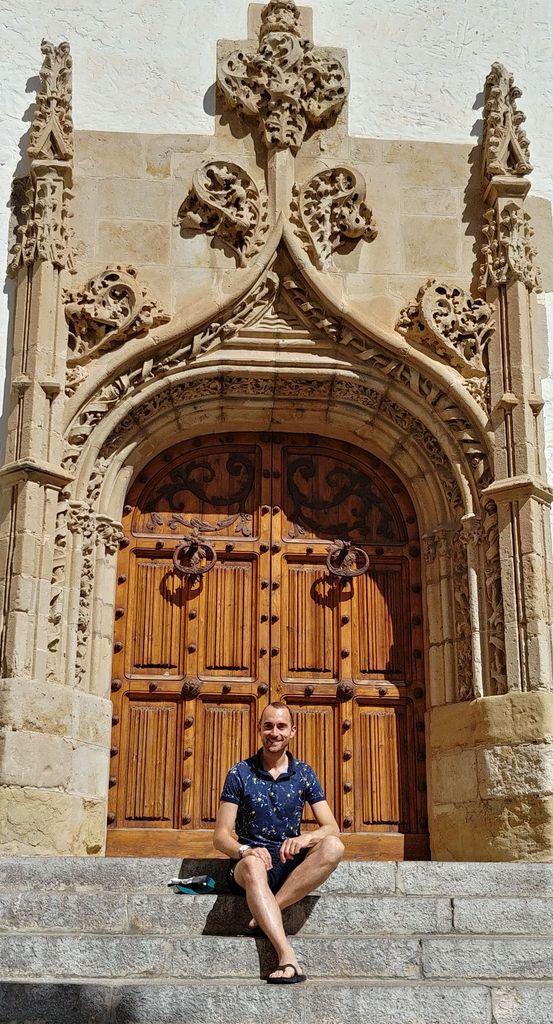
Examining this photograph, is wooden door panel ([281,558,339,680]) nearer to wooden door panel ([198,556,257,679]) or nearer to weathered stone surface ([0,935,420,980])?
wooden door panel ([198,556,257,679])

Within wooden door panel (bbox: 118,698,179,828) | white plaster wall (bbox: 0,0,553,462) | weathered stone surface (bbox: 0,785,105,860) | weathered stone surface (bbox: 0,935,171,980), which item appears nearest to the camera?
weathered stone surface (bbox: 0,935,171,980)

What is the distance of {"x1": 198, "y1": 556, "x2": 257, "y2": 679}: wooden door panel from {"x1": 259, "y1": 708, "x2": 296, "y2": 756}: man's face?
2084 mm

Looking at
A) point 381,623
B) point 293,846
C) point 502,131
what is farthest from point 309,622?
point 502,131

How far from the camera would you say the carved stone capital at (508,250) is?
7918mm

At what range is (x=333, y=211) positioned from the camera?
814 centimetres

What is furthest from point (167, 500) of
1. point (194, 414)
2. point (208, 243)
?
point (208, 243)

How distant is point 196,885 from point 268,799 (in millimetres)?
503

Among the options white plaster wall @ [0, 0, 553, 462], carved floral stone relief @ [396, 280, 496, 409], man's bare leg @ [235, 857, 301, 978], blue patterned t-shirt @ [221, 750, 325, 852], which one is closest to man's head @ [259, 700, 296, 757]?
blue patterned t-shirt @ [221, 750, 325, 852]

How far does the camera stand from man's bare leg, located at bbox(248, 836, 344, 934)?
5273 mm

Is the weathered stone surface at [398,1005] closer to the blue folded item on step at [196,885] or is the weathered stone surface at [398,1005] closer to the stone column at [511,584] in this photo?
the blue folded item on step at [196,885]

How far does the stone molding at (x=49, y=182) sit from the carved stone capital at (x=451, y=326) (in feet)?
7.35

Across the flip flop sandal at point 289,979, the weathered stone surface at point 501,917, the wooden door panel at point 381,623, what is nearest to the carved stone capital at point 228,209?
the wooden door panel at point 381,623

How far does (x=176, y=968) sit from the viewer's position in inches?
197

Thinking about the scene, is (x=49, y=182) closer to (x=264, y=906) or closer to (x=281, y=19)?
(x=281, y=19)
